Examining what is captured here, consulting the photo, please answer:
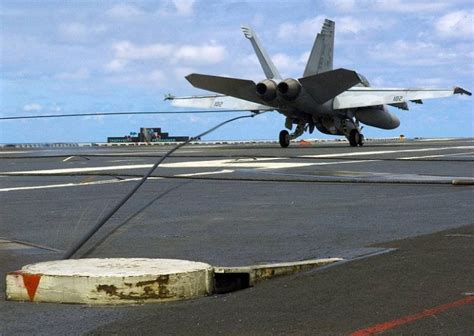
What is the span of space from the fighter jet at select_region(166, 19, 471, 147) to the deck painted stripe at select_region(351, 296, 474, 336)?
32.0 meters

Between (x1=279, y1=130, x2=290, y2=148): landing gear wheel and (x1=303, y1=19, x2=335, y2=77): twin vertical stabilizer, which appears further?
(x1=279, y1=130, x2=290, y2=148): landing gear wheel

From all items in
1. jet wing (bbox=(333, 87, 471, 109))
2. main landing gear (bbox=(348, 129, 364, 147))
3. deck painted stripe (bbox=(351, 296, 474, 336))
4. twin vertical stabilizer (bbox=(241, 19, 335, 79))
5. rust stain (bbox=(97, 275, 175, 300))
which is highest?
twin vertical stabilizer (bbox=(241, 19, 335, 79))

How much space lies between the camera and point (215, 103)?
51.4m

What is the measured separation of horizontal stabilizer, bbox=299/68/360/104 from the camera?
37.8 metres

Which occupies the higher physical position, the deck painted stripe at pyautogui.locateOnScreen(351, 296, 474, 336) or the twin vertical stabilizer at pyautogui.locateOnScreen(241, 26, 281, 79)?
the twin vertical stabilizer at pyautogui.locateOnScreen(241, 26, 281, 79)

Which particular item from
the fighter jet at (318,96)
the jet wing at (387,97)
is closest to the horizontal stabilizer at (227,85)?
the fighter jet at (318,96)

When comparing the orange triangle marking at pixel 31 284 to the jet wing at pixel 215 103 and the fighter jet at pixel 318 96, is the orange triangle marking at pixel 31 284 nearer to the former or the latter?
the fighter jet at pixel 318 96

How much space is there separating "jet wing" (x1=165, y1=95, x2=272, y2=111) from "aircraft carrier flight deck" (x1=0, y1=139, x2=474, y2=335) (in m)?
30.9

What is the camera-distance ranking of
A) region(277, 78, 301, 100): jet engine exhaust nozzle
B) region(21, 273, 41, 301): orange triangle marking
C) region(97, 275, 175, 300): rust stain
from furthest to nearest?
region(277, 78, 301, 100): jet engine exhaust nozzle
region(21, 273, 41, 301): orange triangle marking
region(97, 275, 175, 300): rust stain

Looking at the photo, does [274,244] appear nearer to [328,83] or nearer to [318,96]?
[328,83]

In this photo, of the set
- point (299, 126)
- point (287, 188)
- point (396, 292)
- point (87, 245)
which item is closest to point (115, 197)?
point (287, 188)

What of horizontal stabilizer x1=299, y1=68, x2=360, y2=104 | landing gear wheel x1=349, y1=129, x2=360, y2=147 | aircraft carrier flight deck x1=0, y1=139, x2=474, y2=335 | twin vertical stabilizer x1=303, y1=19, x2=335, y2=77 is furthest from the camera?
landing gear wheel x1=349, y1=129, x2=360, y2=147

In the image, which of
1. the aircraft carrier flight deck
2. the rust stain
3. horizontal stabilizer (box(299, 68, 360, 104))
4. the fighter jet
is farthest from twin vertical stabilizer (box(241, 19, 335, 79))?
the rust stain

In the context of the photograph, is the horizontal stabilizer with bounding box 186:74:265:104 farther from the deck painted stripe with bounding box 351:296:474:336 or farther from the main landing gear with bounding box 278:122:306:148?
the deck painted stripe with bounding box 351:296:474:336
